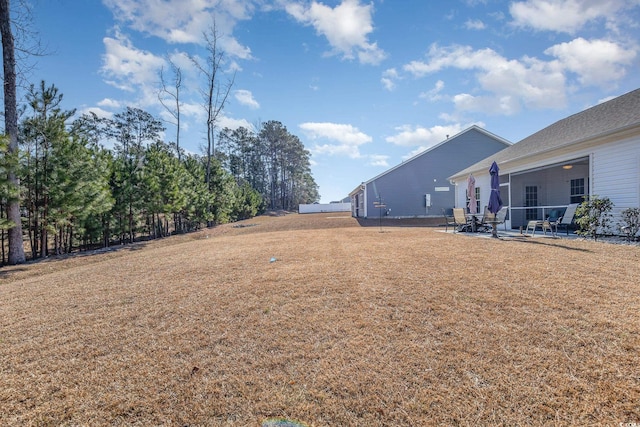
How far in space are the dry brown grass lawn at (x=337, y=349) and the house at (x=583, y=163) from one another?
420cm

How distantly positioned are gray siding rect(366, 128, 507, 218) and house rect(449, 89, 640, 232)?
704 cm

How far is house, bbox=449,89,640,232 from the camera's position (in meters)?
7.01

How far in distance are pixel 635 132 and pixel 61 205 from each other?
56.8ft

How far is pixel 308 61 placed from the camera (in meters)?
13.3

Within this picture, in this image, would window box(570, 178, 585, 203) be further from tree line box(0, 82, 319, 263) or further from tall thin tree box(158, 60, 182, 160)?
tall thin tree box(158, 60, 182, 160)

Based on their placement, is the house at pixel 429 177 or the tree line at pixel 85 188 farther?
the house at pixel 429 177

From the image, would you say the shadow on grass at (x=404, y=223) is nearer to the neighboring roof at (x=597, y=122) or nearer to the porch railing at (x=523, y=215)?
the porch railing at (x=523, y=215)

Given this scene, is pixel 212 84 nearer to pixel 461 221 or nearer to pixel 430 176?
pixel 430 176

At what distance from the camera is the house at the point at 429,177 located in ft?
69.5

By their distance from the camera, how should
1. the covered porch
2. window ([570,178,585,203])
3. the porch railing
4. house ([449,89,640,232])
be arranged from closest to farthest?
house ([449,89,640,232]) < window ([570,178,585,203]) < the covered porch < the porch railing

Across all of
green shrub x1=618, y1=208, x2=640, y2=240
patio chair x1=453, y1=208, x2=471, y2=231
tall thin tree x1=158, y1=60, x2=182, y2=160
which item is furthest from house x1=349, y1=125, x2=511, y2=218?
tall thin tree x1=158, y1=60, x2=182, y2=160

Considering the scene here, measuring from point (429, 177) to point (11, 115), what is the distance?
23298 mm

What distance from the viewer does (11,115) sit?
8422mm

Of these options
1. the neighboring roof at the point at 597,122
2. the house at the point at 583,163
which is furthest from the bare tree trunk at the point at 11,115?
the house at the point at 583,163
